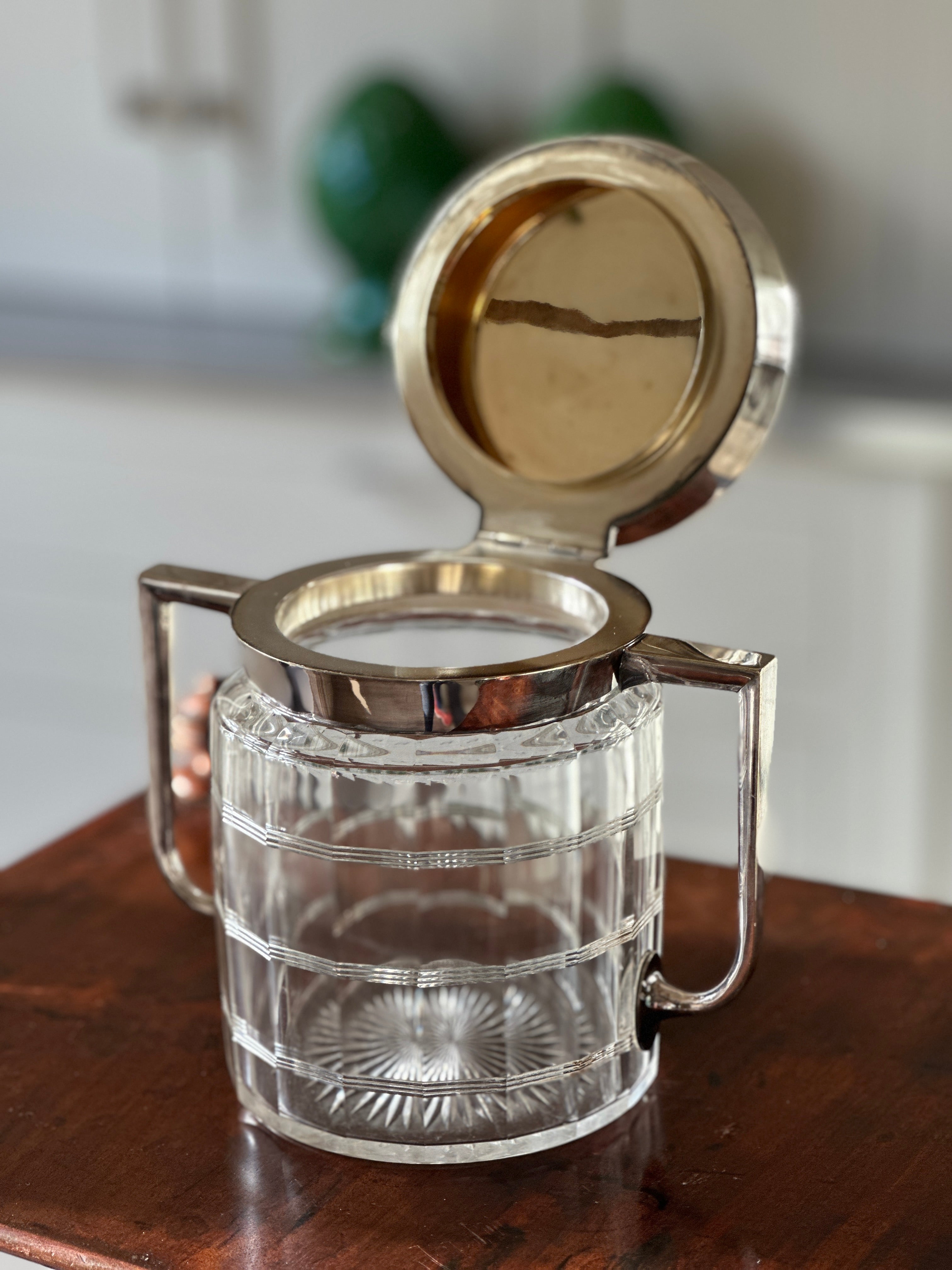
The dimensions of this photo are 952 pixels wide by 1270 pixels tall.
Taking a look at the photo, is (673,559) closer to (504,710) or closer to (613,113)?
(613,113)

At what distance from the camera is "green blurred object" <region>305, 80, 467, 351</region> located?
1.70 m

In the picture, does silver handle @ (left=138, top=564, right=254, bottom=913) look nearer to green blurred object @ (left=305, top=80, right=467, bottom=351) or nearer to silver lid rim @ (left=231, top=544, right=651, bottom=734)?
silver lid rim @ (left=231, top=544, right=651, bottom=734)

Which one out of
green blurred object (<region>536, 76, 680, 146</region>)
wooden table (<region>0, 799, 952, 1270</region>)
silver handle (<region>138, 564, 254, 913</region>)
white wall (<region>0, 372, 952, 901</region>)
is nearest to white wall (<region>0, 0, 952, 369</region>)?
green blurred object (<region>536, 76, 680, 146</region>)

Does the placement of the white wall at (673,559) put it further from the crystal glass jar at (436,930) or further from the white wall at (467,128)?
the crystal glass jar at (436,930)

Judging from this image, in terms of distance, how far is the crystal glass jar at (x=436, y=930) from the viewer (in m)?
0.51

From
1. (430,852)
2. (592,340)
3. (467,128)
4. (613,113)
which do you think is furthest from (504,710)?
(467,128)

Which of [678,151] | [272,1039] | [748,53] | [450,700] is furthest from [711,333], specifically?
[748,53]

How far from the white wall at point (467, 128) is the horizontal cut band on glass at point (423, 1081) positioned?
4.42 feet

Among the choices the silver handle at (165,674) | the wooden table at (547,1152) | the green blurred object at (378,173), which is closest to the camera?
the wooden table at (547,1152)

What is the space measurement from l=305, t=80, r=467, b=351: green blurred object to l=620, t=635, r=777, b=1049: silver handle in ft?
4.20

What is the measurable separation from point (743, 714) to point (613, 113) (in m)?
1.24

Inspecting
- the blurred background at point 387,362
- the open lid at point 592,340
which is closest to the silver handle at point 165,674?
the open lid at point 592,340

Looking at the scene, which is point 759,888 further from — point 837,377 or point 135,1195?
point 837,377

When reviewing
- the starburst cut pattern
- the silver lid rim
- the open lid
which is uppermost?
the open lid
